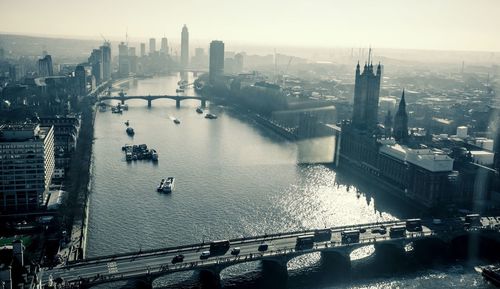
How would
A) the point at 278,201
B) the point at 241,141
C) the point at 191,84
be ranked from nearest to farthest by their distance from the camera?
the point at 278,201 < the point at 241,141 < the point at 191,84

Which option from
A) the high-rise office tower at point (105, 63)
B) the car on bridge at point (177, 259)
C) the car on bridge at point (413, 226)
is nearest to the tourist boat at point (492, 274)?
the car on bridge at point (413, 226)

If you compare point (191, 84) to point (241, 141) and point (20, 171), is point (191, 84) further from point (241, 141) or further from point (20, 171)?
point (20, 171)

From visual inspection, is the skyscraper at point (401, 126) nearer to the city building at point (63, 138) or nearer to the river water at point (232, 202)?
the river water at point (232, 202)

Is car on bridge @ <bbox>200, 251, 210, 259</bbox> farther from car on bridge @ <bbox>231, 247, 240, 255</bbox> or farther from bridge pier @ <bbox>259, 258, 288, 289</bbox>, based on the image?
bridge pier @ <bbox>259, 258, 288, 289</bbox>

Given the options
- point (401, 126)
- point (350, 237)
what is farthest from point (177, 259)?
point (401, 126)

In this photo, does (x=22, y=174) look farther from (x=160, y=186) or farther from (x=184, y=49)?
(x=184, y=49)

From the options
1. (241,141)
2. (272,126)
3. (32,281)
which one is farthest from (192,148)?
(32,281)

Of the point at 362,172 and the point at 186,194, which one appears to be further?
the point at 362,172
